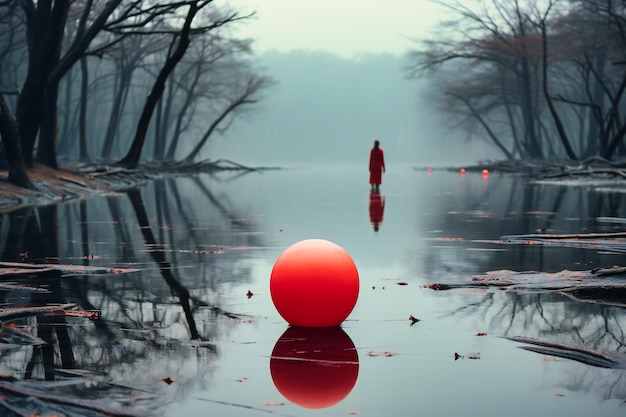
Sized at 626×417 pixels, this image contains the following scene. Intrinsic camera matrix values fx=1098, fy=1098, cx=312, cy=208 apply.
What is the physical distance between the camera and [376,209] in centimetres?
2502

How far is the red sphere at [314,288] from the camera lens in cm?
827

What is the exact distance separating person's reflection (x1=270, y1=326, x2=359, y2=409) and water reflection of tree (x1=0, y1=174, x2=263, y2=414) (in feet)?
1.61

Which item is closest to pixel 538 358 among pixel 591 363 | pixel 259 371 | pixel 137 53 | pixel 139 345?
pixel 591 363

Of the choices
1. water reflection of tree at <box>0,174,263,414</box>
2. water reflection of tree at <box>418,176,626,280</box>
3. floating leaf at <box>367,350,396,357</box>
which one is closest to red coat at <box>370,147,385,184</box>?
water reflection of tree at <box>418,176,626,280</box>

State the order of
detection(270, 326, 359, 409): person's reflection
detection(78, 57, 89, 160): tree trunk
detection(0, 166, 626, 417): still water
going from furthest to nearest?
1. detection(78, 57, 89, 160): tree trunk
2. detection(270, 326, 359, 409): person's reflection
3. detection(0, 166, 626, 417): still water

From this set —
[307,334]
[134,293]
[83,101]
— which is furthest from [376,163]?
[307,334]

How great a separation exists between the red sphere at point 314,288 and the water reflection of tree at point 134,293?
1.77 feet

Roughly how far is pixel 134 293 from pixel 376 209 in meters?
15.2

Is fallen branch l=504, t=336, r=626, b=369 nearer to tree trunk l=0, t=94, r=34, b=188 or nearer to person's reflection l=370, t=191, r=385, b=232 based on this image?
person's reflection l=370, t=191, r=385, b=232

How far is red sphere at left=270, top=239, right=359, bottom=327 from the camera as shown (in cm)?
827

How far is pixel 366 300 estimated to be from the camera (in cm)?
982

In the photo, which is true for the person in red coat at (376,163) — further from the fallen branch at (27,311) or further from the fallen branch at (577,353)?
the fallen branch at (577,353)

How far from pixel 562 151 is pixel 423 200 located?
64.2 metres

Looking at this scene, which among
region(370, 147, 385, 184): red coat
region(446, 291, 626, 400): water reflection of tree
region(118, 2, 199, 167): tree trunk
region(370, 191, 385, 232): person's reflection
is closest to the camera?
region(446, 291, 626, 400): water reflection of tree
